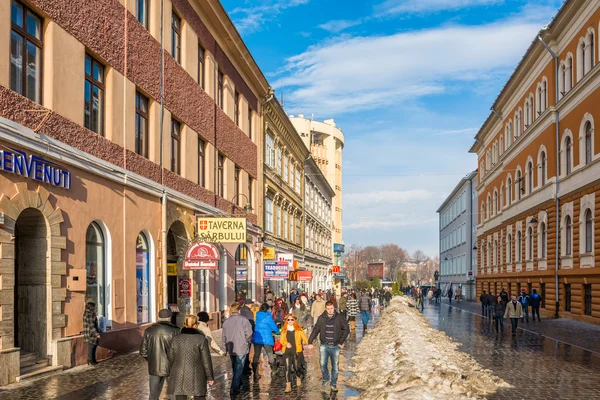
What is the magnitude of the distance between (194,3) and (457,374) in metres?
17.0

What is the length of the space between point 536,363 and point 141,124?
40.0ft

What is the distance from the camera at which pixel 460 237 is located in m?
86.6

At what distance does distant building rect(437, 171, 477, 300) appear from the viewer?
252 ft

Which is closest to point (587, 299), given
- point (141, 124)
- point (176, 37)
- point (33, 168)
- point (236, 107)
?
point (236, 107)

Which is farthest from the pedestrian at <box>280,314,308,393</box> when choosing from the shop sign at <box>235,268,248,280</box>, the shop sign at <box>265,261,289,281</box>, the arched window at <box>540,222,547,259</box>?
the arched window at <box>540,222,547,259</box>

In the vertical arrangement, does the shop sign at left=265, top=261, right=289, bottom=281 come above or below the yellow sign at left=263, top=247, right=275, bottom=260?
below

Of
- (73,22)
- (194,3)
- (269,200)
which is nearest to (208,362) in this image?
(73,22)

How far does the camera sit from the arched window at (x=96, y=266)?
16469 millimetres

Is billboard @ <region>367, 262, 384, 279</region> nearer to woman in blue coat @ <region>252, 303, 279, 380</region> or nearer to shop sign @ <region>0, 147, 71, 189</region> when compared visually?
woman in blue coat @ <region>252, 303, 279, 380</region>

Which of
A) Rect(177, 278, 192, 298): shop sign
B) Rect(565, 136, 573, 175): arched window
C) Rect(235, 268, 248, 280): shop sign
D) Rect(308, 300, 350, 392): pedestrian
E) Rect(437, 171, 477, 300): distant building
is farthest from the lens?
Rect(437, 171, 477, 300): distant building

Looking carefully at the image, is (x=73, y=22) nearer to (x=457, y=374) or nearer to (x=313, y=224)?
(x=457, y=374)

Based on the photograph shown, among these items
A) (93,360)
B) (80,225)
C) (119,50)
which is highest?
(119,50)

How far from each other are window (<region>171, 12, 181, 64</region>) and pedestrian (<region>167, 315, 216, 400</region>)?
50.6 feet

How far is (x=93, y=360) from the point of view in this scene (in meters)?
15.7
